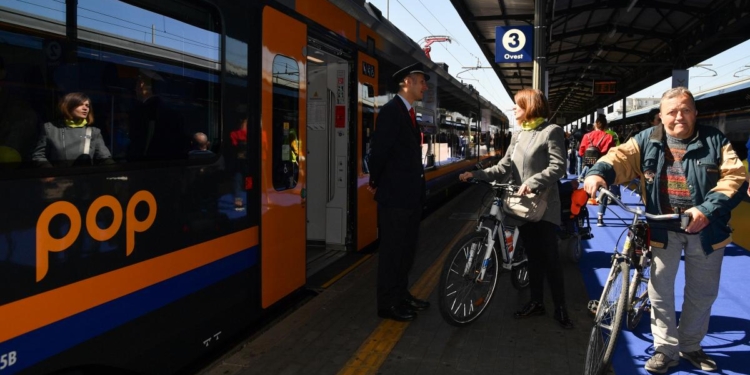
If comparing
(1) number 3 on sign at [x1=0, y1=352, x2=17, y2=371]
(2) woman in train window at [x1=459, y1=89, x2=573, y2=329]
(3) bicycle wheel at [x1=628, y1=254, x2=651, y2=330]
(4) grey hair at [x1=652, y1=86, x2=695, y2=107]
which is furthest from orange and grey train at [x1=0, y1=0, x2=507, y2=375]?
(4) grey hair at [x1=652, y1=86, x2=695, y2=107]

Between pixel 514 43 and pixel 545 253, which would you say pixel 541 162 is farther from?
pixel 514 43

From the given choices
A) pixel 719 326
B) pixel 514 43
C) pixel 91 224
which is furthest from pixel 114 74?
pixel 514 43

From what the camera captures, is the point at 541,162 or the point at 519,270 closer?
the point at 541,162

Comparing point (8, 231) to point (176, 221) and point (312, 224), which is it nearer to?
point (176, 221)

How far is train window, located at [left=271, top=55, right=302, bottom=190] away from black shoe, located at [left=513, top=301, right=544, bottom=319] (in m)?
2.10

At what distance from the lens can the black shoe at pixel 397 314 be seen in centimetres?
443

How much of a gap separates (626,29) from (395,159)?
43.9ft

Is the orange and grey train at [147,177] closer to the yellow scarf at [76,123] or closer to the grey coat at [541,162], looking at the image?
the yellow scarf at [76,123]

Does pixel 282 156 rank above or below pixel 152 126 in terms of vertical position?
below

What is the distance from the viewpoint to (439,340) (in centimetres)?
407

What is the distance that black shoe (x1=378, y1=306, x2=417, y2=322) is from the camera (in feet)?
14.5

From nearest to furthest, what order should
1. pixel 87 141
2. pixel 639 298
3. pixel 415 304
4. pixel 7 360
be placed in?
1. pixel 7 360
2. pixel 87 141
3. pixel 639 298
4. pixel 415 304

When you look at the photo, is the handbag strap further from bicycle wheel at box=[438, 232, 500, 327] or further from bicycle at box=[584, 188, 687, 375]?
bicycle at box=[584, 188, 687, 375]

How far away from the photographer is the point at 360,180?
637 centimetres
